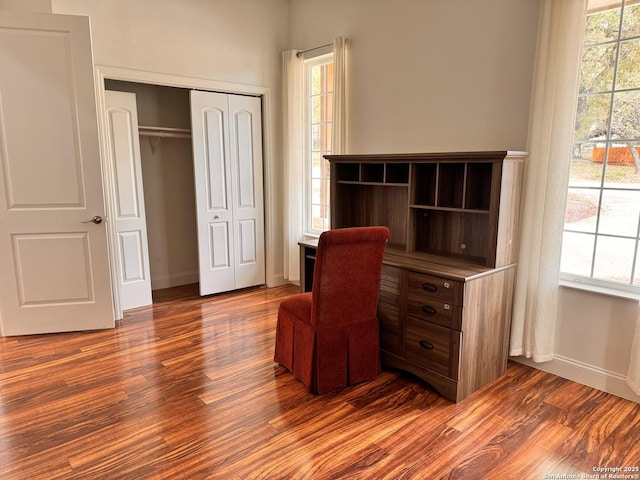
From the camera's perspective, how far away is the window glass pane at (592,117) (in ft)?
8.32

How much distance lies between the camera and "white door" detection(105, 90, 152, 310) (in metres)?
3.88

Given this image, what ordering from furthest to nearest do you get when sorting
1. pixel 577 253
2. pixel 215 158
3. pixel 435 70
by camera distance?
pixel 215 158 < pixel 435 70 < pixel 577 253

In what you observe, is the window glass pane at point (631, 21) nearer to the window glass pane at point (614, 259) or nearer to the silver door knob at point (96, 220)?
the window glass pane at point (614, 259)

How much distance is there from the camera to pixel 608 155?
254cm

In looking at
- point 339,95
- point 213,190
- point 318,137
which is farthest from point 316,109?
point 213,190

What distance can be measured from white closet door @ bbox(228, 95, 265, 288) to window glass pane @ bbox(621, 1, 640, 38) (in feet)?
10.5

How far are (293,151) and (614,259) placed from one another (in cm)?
303

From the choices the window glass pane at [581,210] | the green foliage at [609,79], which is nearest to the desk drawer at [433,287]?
the window glass pane at [581,210]

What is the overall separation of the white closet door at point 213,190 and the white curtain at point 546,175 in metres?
2.87

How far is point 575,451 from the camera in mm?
2092

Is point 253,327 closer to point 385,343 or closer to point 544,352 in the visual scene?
point 385,343

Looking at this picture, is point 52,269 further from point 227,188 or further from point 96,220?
point 227,188

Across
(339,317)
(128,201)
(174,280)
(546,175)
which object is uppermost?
(546,175)

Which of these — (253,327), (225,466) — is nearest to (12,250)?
(253,327)
